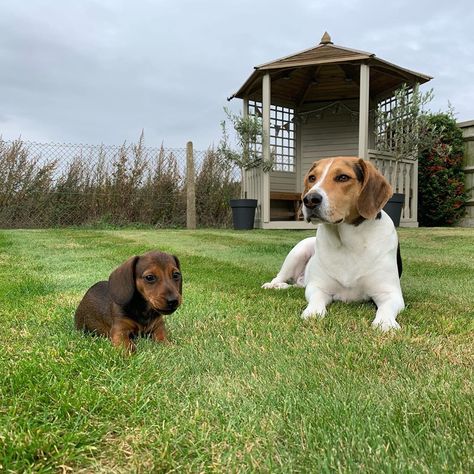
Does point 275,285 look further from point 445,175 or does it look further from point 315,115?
point 315,115

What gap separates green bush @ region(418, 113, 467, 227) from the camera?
1216 centimetres

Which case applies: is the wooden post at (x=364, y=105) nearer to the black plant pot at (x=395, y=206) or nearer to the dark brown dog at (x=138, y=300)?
the black plant pot at (x=395, y=206)

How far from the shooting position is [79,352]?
2051 millimetres

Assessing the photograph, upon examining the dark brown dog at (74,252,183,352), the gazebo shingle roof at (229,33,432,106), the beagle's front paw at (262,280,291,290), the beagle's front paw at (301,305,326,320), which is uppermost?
the gazebo shingle roof at (229,33,432,106)

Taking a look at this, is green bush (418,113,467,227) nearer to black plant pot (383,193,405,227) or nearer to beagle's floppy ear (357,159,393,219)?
black plant pot (383,193,405,227)

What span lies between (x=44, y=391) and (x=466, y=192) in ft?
41.5

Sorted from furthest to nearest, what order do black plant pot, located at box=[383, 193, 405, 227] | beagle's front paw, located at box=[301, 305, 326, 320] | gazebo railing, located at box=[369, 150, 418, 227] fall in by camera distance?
gazebo railing, located at box=[369, 150, 418, 227] → black plant pot, located at box=[383, 193, 405, 227] → beagle's front paw, located at box=[301, 305, 326, 320]

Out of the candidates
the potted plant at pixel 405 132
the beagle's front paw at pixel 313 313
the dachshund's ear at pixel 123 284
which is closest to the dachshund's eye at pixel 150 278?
the dachshund's ear at pixel 123 284

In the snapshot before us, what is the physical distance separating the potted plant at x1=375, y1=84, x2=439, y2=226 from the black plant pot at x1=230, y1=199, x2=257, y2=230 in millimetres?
3089

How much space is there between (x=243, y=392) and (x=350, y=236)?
5.90ft

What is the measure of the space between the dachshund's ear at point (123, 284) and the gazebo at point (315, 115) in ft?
30.2

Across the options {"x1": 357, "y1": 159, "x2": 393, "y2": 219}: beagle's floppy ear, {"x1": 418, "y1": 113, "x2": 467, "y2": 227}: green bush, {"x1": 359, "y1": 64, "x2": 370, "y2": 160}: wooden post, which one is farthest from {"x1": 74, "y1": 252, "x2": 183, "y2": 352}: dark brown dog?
{"x1": 418, "y1": 113, "x2": 467, "y2": 227}: green bush

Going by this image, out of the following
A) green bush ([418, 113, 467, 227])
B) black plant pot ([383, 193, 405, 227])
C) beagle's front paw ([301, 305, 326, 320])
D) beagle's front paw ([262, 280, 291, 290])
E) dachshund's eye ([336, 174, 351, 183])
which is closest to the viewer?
beagle's front paw ([301, 305, 326, 320])

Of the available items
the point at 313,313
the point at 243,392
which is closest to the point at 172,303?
the point at 243,392
